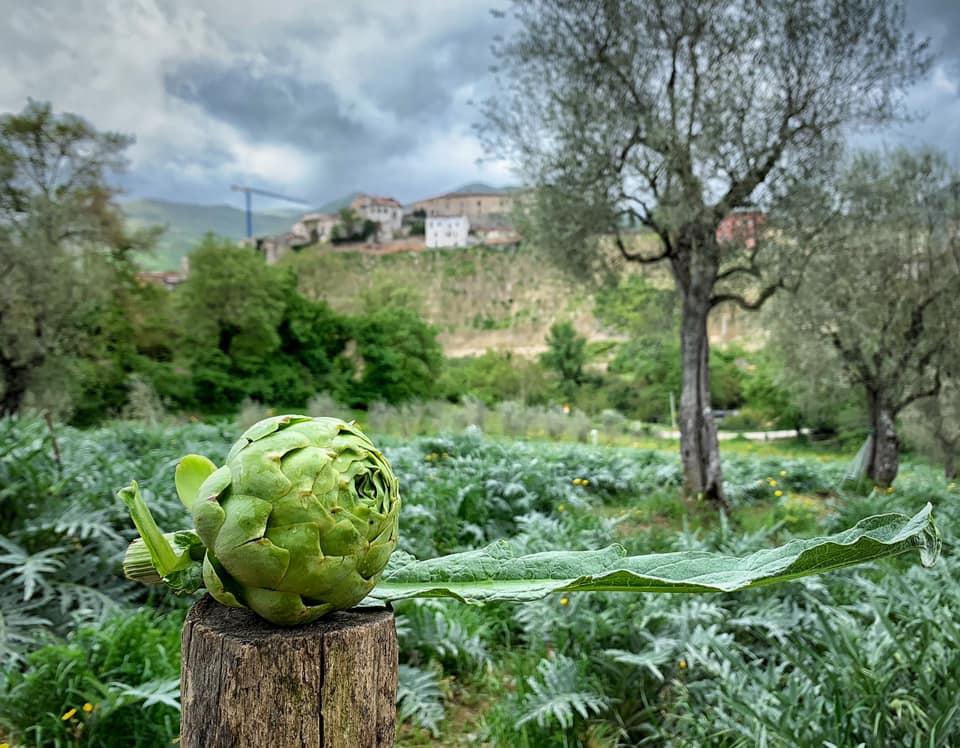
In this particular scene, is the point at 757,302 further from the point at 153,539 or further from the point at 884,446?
the point at 153,539

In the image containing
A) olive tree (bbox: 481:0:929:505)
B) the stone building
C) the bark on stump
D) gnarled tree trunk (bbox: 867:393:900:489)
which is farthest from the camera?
the stone building

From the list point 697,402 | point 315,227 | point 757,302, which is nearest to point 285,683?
point 697,402

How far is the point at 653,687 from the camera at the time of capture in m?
2.14

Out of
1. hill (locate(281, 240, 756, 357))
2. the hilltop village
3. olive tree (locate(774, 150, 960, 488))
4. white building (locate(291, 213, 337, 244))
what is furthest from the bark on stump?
white building (locate(291, 213, 337, 244))

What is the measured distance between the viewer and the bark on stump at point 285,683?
0.70 meters

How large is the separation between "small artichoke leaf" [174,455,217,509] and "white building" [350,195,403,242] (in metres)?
26.8

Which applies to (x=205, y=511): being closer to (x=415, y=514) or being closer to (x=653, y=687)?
(x=653, y=687)

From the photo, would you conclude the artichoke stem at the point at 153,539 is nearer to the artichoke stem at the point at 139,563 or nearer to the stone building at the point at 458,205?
the artichoke stem at the point at 139,563

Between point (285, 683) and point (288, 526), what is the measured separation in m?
0.17

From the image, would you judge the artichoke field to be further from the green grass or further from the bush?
the bush

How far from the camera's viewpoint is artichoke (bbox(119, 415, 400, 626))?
677mm

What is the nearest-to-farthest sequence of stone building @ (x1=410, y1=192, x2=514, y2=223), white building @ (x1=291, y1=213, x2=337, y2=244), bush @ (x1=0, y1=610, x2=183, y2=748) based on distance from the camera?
bush @ (x1=0, y1=610, x2=183, y2=748)
stone building @ (x1=410, y1=192, x2=514, y2=223)
white building @ (x1=291, y1=213, x2=337, y2=244)

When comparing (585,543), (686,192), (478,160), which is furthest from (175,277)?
(585,543)

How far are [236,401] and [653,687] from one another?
54.8 ft
